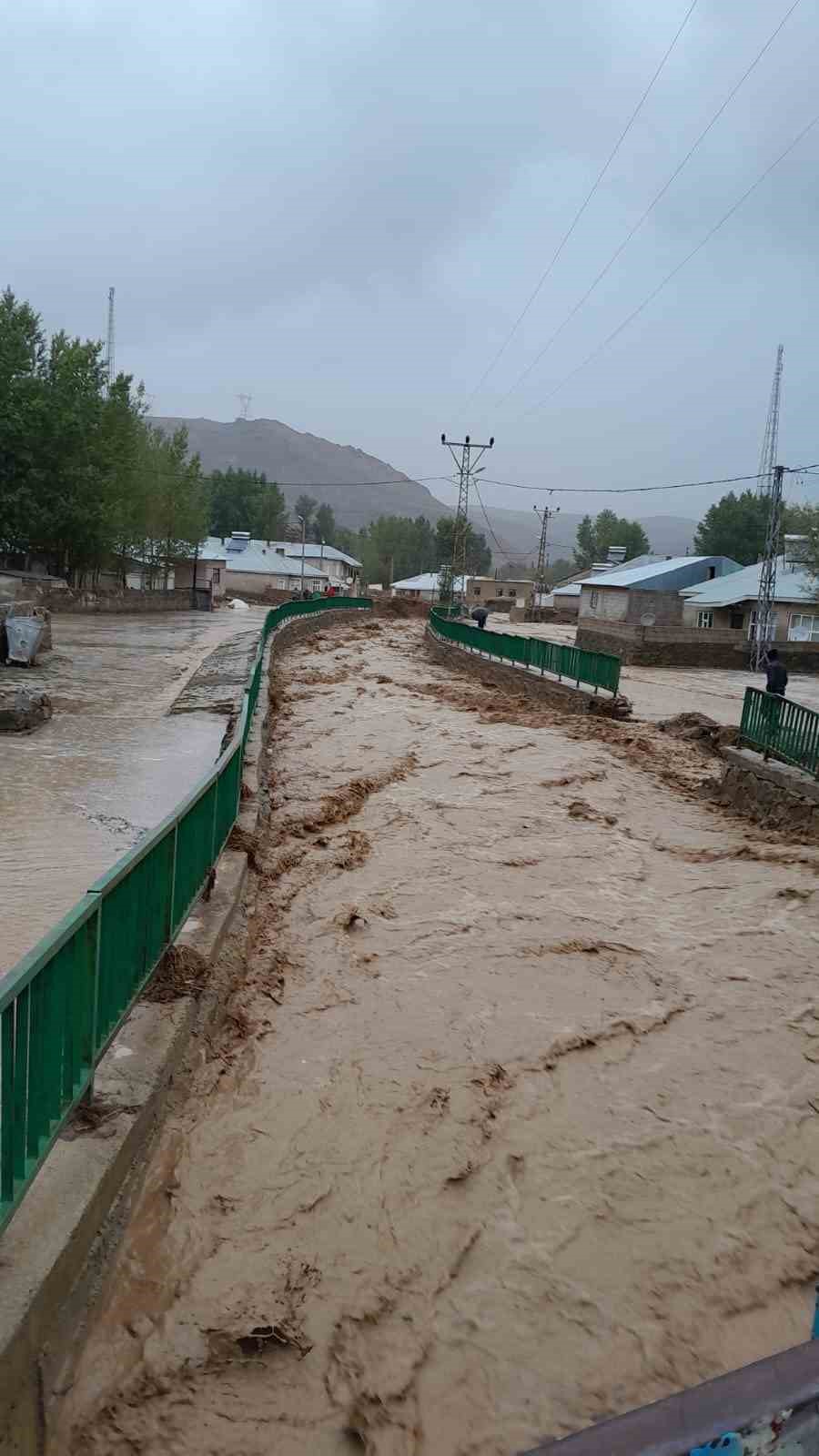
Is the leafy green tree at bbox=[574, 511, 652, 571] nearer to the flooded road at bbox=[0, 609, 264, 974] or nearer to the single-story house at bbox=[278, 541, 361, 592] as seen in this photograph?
the single-story house at bbox=[278, 541, 361, 592]

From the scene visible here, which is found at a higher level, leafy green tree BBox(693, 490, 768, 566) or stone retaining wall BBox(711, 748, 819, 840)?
leafy green tree BBox(693, 490, 768, 566)

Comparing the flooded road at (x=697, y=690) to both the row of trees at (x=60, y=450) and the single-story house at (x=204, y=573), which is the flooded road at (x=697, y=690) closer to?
the row of trees at (x=60, y=450)

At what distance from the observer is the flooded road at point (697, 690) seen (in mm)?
25344

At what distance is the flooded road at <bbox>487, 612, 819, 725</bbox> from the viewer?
83.1ft

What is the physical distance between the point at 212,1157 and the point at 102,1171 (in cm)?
123

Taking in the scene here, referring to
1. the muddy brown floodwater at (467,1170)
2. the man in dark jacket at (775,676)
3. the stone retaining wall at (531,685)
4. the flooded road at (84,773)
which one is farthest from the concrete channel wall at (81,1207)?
the stone retaining wall at (531,685)

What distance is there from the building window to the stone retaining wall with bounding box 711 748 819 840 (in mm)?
35195

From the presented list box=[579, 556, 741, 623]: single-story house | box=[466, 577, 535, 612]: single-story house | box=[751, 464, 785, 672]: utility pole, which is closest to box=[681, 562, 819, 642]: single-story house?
box=[579, 556, 741, 623]: single-story house

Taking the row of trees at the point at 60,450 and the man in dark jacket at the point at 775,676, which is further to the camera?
the row of trees at the point at 60,450

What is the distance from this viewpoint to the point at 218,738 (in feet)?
57.4

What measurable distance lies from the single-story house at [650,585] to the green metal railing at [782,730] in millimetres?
40478

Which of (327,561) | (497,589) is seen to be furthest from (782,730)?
(327,561)

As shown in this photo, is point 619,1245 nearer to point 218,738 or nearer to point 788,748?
point 788,748

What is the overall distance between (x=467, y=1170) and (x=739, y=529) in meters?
95.0
